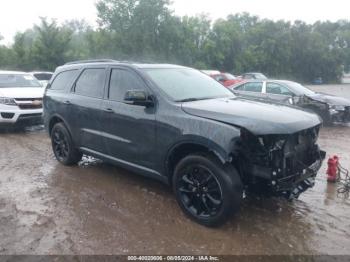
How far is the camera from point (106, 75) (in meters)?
5.12

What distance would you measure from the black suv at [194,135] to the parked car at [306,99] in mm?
5438

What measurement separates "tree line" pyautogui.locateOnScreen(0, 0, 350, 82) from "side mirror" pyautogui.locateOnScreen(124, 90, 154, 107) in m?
23.3

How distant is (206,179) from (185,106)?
0.91 m

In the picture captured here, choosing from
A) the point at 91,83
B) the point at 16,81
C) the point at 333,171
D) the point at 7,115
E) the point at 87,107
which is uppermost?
the point at 91,83

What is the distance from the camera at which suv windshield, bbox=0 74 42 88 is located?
32.4 ft

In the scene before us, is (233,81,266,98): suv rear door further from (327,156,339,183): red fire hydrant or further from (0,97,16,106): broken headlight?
(0,97,16,106): broken headlight

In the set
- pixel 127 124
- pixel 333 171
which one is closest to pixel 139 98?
pixel 127 124

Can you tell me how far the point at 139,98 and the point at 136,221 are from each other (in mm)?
1487

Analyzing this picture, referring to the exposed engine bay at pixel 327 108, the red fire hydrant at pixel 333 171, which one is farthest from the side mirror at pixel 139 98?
the exposed engine bay at pixel 327 108

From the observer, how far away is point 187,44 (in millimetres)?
38219

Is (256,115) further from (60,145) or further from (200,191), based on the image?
(60,145)

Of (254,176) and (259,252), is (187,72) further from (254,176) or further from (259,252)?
(259,252)

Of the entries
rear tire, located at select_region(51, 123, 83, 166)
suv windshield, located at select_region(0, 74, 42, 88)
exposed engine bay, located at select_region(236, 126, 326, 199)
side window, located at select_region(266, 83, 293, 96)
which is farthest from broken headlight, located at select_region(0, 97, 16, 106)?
side window, located at select_region(266, 83, 293, 96)

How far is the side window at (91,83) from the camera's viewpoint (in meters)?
5.18
